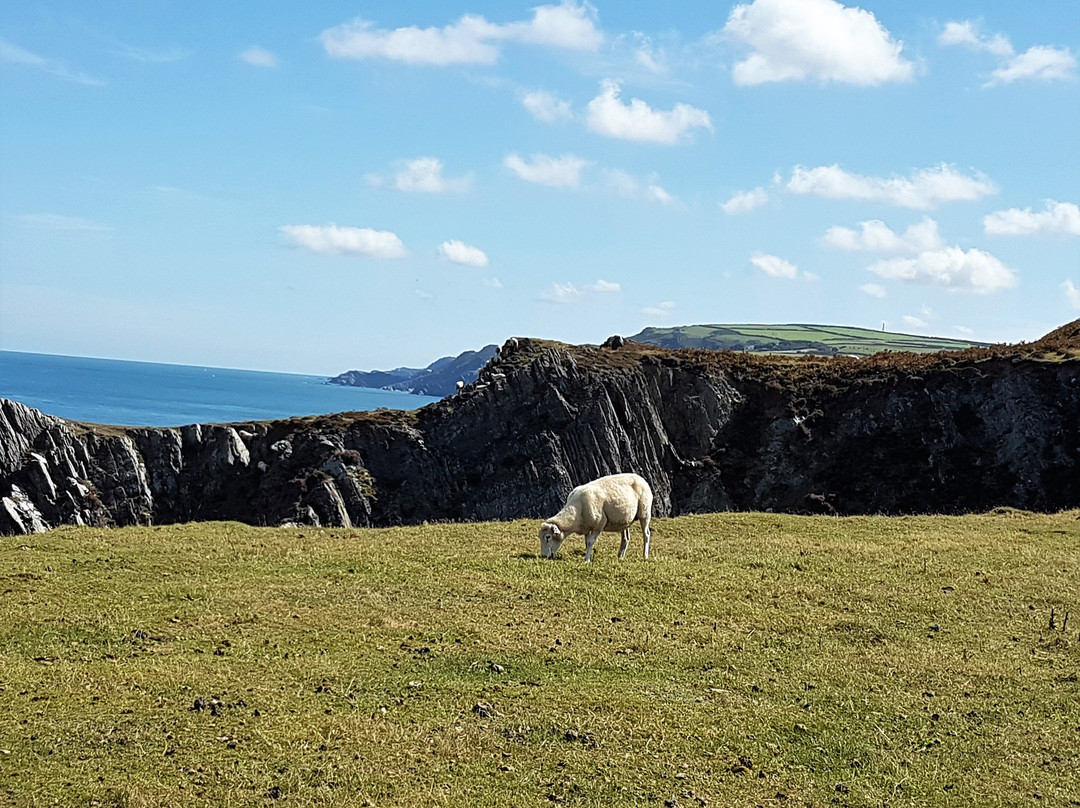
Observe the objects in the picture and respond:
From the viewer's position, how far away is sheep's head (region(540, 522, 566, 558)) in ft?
76.8

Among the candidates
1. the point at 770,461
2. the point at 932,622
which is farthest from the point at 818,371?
the point at 932,622

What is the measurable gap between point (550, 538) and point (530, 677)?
8.71 meters

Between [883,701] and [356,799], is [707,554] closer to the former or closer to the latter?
[883,701]

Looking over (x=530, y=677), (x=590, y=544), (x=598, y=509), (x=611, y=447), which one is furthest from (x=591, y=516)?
(x=611, y=447)

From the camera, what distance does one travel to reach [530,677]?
14852mm

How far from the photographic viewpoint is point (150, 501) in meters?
61.3

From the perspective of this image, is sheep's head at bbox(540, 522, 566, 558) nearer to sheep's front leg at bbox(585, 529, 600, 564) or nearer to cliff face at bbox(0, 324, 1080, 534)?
sheep's front leg at bbox(585, 529, 600, 564)

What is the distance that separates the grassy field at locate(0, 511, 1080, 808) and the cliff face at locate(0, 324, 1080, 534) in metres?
34.6

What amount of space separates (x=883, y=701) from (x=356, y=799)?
8.19 metres

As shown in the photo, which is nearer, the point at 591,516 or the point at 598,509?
the point at 591,516

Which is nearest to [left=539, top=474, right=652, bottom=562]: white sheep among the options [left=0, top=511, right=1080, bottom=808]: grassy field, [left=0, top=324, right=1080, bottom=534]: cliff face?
[left=0, top=511, right=1080, bottom=808]: grassy field

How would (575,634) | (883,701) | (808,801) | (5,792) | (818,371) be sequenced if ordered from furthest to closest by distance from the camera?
(818,371)
(575,634)
(883,701)
(808,801)
(5,792)

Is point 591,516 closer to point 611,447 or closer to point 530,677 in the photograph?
point 530,677

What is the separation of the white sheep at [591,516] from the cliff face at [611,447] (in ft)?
115
